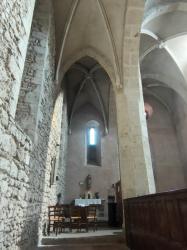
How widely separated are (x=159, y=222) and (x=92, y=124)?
9558 mm

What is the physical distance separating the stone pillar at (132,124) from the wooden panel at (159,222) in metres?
1.02

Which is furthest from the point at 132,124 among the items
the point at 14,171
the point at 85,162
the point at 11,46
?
the point at 85,162

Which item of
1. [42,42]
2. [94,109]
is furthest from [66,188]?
[42,42]

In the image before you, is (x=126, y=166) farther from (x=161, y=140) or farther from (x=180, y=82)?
(x=161, y=140)

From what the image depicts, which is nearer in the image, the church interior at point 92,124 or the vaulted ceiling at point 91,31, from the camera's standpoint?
the church interior at point 92,124

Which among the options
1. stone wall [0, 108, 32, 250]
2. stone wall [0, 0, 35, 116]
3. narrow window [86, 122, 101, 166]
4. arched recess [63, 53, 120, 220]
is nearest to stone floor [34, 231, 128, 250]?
stone wall [0, 108, 32, 250]

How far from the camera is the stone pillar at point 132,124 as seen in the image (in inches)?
223

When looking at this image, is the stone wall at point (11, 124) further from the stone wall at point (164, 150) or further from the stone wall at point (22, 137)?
the stone wall at point (164, 150)

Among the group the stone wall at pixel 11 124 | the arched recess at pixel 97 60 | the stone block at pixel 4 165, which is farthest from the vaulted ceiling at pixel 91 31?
the stone block at pixel 4 165

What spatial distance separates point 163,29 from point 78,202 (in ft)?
26.4

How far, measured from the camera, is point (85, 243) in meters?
4.98

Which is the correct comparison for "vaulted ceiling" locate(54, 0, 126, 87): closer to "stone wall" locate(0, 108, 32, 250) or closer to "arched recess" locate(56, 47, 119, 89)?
"arched recess" locate(56, 47, 119, 89)

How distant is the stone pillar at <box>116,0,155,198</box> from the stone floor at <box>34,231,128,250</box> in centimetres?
118

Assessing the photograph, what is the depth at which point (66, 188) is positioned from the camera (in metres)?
10.7
